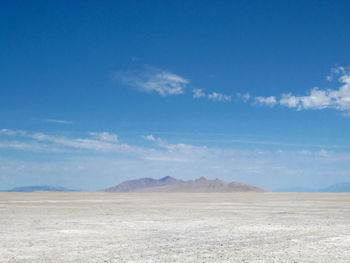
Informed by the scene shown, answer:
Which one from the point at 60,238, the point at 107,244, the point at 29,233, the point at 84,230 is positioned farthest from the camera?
the point at 84,230

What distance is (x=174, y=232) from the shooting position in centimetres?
1606

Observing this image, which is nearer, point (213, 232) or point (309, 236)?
point (309, 236)

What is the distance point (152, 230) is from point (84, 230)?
2936 mm

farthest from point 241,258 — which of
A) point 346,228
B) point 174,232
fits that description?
point 346,228

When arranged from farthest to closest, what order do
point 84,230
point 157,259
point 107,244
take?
1. point 84,230
2. point 107,244
3. point 157,259

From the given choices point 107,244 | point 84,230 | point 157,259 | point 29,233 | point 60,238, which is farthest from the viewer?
point 84,230

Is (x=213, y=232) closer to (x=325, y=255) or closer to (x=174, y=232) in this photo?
(x=174, y=232)

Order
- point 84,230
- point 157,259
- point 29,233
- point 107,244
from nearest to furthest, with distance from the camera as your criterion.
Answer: point 157,259, point 107,244, point 29,233, point 84,230

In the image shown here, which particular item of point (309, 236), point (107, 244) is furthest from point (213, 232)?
point (107, 244)

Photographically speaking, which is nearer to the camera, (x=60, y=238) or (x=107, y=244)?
(x=107, y=244)

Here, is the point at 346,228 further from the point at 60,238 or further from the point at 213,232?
the point at 60,238

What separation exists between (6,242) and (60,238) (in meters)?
1.85

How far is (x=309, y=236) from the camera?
14.8m

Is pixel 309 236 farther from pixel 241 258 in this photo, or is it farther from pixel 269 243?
pixel 241 258
